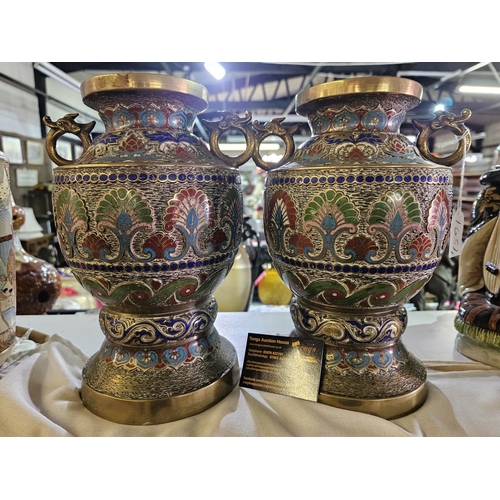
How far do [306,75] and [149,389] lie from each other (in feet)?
13.2

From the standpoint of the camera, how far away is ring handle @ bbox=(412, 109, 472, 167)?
77cm

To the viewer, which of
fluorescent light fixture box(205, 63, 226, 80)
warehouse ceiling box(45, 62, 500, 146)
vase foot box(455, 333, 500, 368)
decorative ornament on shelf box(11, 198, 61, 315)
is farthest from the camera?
warehouse ceiling box(45, 62, 500, 146)

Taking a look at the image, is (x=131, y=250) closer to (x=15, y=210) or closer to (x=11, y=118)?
(x=15, y=210)

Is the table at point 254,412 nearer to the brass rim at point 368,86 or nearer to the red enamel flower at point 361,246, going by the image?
the red enamel flower at point 361,246

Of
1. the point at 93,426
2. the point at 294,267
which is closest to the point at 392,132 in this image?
the point at 294,267

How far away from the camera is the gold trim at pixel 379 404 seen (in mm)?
754

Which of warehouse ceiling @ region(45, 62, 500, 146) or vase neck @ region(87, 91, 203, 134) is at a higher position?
warehouse ceiling @ region(45, 62, 500, 146)

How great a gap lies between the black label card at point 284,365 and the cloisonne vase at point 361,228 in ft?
0.08

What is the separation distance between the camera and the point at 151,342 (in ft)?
2.54

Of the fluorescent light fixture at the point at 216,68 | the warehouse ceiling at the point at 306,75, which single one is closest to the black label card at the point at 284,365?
the warehouse ceiling at the point at 306,75

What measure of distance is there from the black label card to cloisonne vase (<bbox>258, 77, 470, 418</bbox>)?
0.02 meters

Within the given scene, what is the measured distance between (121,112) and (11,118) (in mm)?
2987

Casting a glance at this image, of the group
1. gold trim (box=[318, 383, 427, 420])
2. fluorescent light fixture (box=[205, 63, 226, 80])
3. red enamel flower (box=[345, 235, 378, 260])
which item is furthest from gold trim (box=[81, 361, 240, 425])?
fluorescent light fixture (box=[205, 63, 226, 80])

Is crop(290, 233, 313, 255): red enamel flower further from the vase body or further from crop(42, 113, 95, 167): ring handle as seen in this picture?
the vase body
